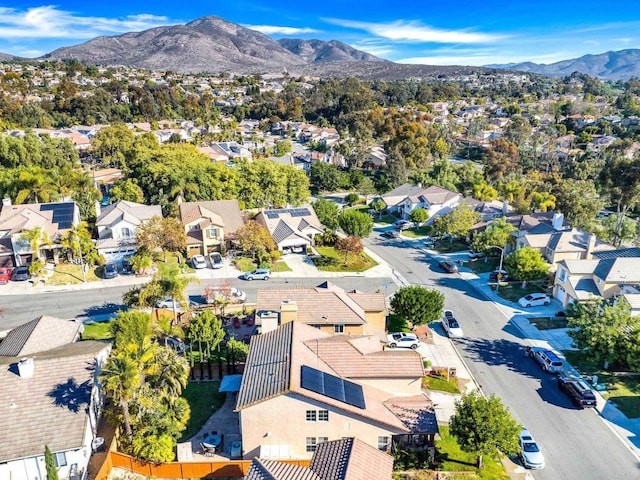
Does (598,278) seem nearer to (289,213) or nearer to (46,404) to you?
(289,213)

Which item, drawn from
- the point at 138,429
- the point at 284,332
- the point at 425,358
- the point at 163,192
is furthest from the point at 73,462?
the point at 163,192

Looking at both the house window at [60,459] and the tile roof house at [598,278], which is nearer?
the house window at [60,459]

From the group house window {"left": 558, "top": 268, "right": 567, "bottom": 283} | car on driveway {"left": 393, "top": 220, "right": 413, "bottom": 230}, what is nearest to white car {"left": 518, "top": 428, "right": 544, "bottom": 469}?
house window {"left": 558, "top": 268, "right": 567, "bottom": 283}

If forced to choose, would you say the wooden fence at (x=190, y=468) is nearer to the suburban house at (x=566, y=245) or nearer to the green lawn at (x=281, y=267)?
the green lawn at (x=281, y=267)

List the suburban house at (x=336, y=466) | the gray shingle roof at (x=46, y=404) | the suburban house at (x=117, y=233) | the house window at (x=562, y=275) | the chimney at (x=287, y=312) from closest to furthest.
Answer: the suburban house at (x=336, y=466)
the gray shingle roof at (x=46, y=404)
the chimney at (x=287, y=312)
the house window at (x=562, y=275)
the suburban house at (x=117, y=233)

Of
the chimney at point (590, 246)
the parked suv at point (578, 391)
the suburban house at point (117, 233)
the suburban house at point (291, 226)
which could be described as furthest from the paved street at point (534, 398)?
the suburban house at point (117, 233)

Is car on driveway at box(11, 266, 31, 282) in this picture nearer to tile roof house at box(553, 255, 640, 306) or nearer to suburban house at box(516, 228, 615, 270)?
tile roof house at box(553, 255, 640, 306)

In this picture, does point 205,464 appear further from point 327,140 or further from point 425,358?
point 327,140
